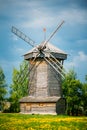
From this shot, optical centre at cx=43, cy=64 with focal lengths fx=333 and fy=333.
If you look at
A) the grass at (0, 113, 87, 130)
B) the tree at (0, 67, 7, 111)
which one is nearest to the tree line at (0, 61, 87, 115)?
the tree at (0, 67, 7, 111)

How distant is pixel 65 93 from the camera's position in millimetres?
53750

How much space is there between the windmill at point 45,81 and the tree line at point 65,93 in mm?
3959

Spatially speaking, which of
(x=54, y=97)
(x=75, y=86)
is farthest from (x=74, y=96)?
(x=54, y=97)

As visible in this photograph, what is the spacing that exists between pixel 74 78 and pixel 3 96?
12.2 meters

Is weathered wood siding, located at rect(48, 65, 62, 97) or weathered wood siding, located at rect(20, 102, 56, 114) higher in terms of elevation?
weathered wood siding, located at rect(48, 65, 62, 97)

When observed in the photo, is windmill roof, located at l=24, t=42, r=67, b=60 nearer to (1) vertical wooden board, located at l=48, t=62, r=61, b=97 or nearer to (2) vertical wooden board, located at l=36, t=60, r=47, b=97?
(2) vertical wooden board, located at l=36, t=60, r=47, b=97

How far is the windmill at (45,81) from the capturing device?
44500 millimetres

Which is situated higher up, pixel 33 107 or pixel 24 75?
pixel 24 75

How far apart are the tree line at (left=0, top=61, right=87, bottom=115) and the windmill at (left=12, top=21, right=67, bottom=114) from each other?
3959 millimetres

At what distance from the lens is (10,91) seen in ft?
188

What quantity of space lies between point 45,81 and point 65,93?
32.3ft

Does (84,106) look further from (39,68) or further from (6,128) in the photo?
(6,128)

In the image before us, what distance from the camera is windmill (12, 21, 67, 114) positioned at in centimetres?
4450

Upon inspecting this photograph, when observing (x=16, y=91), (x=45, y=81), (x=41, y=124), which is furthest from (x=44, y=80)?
(x=41, y=124)
